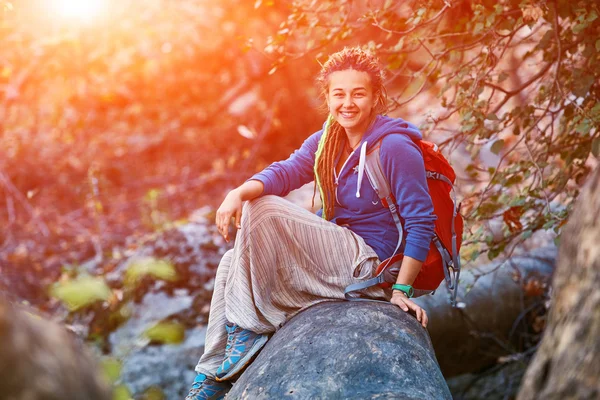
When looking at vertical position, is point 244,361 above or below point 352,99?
below

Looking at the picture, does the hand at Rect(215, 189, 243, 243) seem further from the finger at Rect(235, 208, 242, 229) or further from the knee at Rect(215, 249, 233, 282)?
the knee at Rect(215, 249, 233, 282)

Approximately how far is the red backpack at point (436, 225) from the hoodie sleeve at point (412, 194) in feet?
0.23

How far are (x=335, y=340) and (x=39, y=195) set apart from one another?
648cm

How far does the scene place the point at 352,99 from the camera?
3240 millimetres

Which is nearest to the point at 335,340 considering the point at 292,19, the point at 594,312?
the point at 594,312

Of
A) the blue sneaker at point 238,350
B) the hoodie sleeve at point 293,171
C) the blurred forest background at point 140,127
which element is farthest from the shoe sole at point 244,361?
the blurred forest background at point 140,127

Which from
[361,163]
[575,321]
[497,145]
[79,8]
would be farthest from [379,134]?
[79,8]

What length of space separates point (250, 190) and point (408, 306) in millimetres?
901

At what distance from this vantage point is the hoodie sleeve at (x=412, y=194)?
302 centimetres

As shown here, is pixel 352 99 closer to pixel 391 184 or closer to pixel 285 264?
pixel 391 184

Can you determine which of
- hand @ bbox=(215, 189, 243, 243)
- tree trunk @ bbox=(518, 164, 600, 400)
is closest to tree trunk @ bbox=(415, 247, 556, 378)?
hand @ bbox=(215, 189, 243, 243)

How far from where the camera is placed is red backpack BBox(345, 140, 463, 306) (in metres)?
3.11

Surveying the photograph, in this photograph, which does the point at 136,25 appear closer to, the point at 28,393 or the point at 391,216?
the point at 391,216

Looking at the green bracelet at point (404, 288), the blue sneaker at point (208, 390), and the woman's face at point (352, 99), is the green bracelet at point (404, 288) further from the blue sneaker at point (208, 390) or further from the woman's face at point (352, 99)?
the blue sneaker at point (208, 390)
